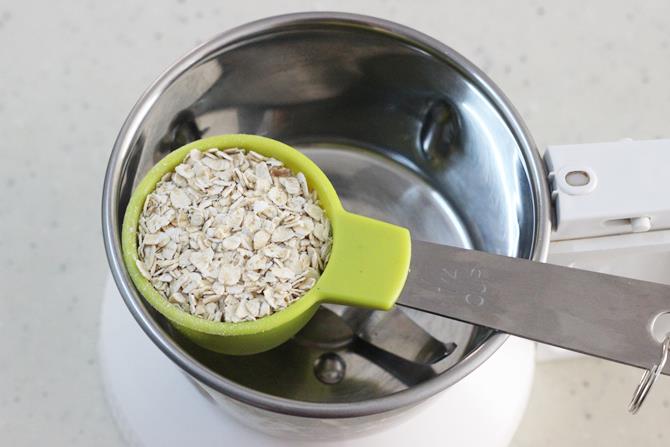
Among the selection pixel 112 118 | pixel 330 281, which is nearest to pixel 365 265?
pixel 330 281

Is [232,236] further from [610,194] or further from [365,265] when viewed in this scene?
[610,194]

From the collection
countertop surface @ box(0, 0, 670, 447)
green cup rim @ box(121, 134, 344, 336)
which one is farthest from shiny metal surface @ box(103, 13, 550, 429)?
countertop surface @ box(0, 0, 670, 447)

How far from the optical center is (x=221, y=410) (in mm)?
619

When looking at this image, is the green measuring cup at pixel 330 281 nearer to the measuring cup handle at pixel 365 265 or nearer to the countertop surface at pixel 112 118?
the measuring cup handle at pixel 365 265

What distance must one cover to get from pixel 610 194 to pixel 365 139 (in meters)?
0.25

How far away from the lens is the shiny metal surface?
61 centimetres

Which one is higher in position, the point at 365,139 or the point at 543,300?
the point at 365,139

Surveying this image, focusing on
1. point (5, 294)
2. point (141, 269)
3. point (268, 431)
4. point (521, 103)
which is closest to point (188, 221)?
point (141, 269)

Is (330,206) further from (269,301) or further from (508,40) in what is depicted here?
(508,40)

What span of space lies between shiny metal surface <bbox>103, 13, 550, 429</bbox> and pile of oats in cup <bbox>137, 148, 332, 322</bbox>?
0.03 meters

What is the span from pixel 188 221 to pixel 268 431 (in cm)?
17

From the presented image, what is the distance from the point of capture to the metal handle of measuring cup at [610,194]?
57 cm

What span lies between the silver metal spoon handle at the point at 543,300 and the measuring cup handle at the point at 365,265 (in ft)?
0.05

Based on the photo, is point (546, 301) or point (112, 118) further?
point (112, 118)
